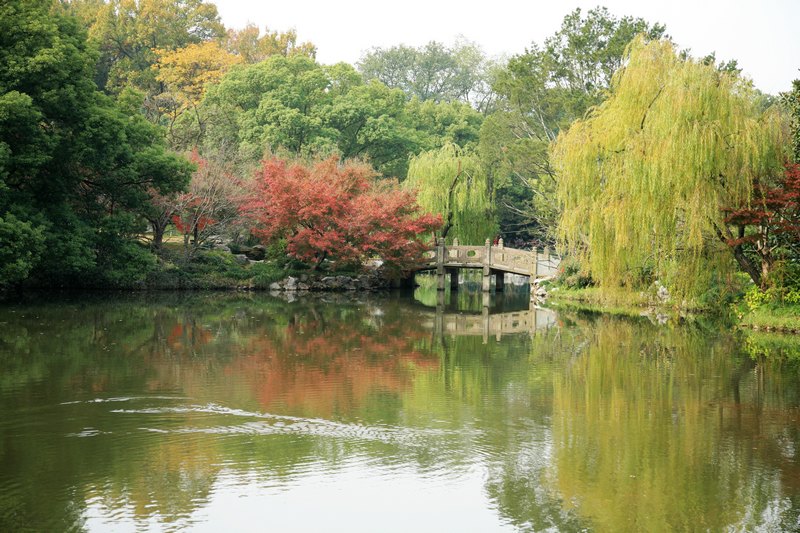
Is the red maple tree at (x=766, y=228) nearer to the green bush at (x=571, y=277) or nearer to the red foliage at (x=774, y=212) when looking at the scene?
the red foliage at (x=774, y=212)

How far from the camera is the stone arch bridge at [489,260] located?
2817 cm

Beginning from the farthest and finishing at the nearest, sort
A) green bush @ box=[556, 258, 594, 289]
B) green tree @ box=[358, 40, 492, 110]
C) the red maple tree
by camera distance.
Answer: green tree @ box=[358, 40, 492, 110]
green bush @ box=[556, 258, 594, 289]
the red maple tree

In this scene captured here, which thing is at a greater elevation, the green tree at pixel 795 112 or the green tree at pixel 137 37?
the green tree at pixel 137 37

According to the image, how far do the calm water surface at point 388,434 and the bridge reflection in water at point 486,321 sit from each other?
6.25 ft

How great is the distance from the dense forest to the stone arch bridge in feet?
3.67

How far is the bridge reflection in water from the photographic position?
17516 millimetres

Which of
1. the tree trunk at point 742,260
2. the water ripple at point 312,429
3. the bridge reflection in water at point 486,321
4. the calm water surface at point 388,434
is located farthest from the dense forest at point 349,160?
the water ripple at point 312,429

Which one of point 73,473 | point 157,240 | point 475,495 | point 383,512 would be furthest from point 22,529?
point 157,240

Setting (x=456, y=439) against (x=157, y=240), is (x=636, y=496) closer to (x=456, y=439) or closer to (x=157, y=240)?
(x=456, y=439)

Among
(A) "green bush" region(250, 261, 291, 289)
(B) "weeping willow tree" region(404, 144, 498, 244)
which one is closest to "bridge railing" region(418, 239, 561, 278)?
(B) "weeping willow tree" region(404, 144, 498, 244)

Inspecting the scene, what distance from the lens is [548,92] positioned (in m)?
29.0

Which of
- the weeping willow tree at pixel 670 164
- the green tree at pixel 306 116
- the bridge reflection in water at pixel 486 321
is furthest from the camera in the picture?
the green tree at pixel 306 116

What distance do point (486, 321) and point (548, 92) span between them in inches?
466

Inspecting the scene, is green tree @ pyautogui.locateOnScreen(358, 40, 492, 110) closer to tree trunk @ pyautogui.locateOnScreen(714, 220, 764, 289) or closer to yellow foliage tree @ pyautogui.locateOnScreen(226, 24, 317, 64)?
yellow foliage tree @ pyautogui.locateOnScreen(226, 24, 317, 64)
